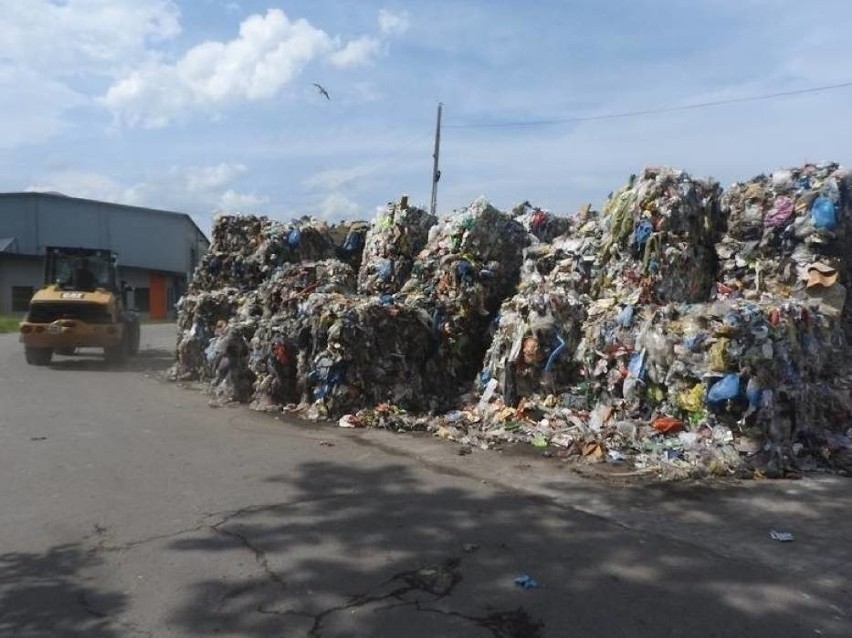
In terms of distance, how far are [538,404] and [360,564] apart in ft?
15.0

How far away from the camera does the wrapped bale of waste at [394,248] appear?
1250cm

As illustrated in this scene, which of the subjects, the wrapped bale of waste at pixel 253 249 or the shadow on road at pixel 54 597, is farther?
the wrapped bale of waste at pixel 253 249

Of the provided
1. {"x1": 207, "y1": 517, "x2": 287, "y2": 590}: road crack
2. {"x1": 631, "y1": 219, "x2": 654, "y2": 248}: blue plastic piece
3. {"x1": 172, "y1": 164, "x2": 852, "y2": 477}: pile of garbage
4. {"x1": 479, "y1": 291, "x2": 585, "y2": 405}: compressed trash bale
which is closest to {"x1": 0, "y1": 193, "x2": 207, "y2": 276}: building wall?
{"x1": 172, "y1": 164, "x2": 852, "y2": 477}: pile of garbage

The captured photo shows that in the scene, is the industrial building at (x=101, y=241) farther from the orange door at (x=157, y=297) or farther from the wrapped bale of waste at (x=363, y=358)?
the wrapped bale of waste at (x=363, y=358)

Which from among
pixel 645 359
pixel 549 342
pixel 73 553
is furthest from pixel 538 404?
pixel 73 553

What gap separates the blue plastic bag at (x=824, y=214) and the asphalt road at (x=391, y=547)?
4.12 m

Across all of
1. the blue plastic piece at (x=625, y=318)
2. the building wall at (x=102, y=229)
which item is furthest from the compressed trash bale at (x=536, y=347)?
the building wall at (x=102, y=229)

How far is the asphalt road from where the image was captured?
389 cm

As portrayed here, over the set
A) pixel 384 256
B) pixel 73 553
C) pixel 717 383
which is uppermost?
pixel 384 256

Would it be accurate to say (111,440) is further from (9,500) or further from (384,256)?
(384,256)

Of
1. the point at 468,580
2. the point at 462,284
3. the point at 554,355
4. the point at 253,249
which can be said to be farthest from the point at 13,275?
the point at 468,580

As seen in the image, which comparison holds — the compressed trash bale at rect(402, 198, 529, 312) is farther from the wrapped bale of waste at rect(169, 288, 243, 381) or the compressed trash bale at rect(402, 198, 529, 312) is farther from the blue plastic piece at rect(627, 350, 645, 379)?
the wrapped bale of waste at rect(169, 288, 243, 381)

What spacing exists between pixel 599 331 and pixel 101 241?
39.8m

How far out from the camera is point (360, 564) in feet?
15.1
